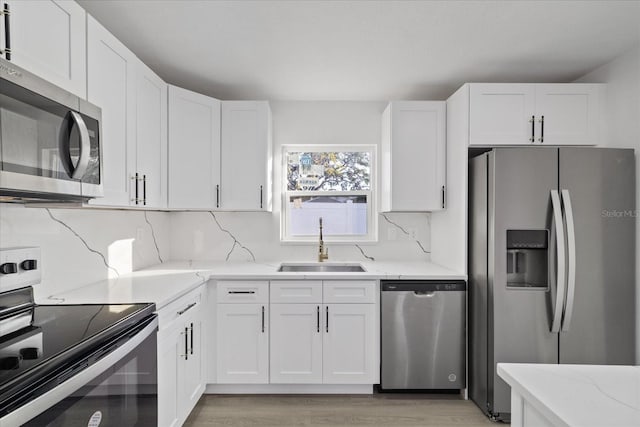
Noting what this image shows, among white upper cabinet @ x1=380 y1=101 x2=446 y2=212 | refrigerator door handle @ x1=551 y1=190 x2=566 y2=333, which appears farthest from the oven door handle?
refrigerator door handle @ x1=551 y1=190 x2=566 y2=333

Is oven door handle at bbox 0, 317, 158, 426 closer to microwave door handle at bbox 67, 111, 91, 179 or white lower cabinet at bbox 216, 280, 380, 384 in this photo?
microwave door handle at bbox 67, 111, 91, 179

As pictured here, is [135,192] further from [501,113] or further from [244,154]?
[501,113]

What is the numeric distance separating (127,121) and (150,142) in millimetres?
311

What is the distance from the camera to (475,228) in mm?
2408

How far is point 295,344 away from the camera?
248 cm

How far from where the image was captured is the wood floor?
87.9 inches

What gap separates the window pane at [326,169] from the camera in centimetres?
327

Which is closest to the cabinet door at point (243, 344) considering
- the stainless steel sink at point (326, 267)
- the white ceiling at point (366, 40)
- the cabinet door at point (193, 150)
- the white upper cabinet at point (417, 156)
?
the stainless steel sink at point (326, 267)

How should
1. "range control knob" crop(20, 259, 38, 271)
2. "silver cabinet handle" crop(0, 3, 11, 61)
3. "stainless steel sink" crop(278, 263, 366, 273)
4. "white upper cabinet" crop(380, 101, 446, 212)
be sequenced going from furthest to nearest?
"stainless steel sink" crop(278, 263, 366, 273), "white upper cabinet" crop(380, 101, 446, 212), "range control knob" crop(20, 259, 38, 271), "silver cabinet handle" crop(0, 3, 11, 61)

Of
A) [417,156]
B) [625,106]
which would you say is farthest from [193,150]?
[625,106]

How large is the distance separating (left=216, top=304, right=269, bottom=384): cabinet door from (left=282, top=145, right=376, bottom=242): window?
0.95m

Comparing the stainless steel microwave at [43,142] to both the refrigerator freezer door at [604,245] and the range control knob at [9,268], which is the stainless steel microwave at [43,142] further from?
the refrigerator freezer door at [604,245]

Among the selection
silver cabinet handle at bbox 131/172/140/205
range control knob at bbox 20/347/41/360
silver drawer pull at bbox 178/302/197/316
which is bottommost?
silver drawer pull at bbox 178/302/197/316

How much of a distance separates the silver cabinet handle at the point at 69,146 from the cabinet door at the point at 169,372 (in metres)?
0.89
